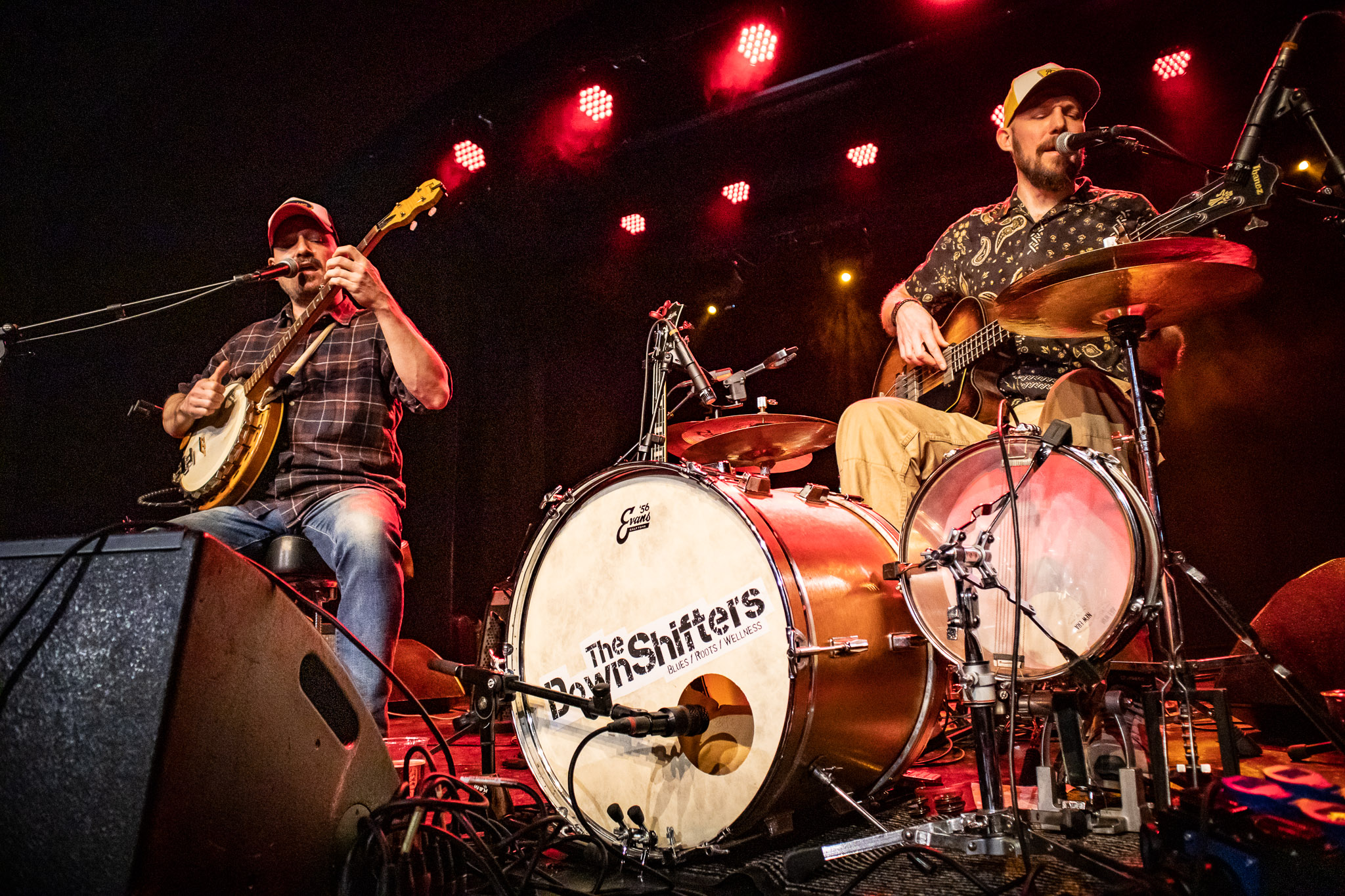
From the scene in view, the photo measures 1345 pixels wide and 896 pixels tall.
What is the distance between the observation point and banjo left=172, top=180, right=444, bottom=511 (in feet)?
9.97

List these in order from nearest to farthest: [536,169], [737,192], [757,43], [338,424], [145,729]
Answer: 1. [145,729]
2. [338,424]
3. [757,43]
4. [536,169]
5. [737,192]

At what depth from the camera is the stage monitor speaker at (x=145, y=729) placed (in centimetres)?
107

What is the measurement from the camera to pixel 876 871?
5.32 ft

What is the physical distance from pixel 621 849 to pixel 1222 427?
4724 millimetres

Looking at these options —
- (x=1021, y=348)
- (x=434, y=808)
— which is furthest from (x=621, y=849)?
(x=1021, y=348)

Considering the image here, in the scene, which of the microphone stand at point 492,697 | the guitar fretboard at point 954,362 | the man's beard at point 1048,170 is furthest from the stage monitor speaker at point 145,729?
the man's beard at point 1048,170

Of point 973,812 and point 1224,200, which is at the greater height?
point 1224,200

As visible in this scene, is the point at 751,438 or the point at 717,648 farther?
the point at 751,438

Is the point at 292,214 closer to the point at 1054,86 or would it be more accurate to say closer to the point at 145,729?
the point at 145,729

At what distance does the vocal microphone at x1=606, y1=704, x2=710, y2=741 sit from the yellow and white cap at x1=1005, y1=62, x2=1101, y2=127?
2.71 meters

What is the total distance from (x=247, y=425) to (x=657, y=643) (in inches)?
80.1

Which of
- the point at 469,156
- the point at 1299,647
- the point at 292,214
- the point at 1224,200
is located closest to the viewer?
the point at 1224,200

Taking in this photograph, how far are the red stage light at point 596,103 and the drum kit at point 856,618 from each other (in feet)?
11.7

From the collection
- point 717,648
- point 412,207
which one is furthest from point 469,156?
point 717,648
